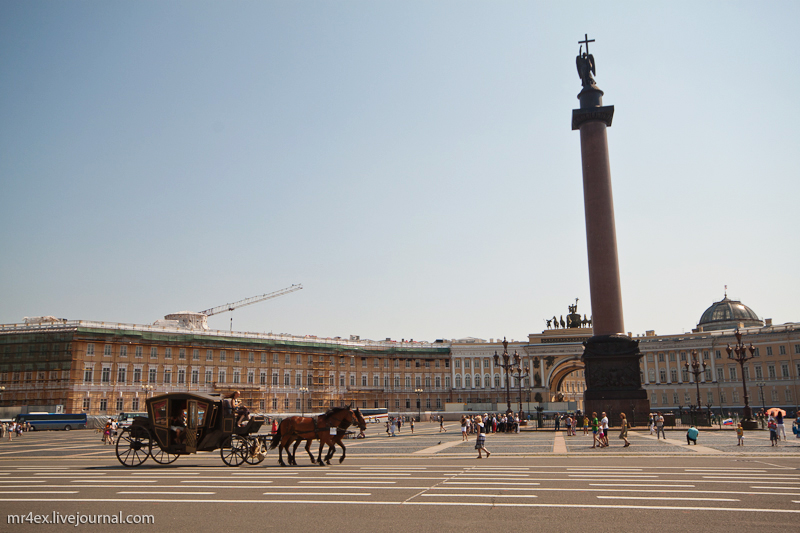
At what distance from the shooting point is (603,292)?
43.0 m

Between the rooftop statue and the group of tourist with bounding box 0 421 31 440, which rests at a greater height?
the rooftop statue

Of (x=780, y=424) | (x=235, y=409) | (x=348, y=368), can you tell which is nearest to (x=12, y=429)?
(x=235, y=409)

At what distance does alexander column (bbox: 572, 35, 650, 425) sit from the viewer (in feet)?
135

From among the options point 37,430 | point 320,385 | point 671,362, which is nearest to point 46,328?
point 37,430

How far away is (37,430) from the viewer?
6562cm

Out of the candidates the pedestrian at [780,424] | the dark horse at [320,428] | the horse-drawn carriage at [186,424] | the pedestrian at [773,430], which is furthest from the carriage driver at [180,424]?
the pedestrian at [780,424]

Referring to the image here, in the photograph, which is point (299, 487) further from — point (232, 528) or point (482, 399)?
point (482, 399)

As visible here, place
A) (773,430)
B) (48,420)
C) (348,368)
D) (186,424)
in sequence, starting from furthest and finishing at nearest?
1. (348,368)
2. (48,420)
3. (773,430)
4. (186,424)

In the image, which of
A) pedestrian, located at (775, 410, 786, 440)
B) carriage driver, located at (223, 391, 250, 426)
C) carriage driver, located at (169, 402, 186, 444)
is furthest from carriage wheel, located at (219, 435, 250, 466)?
pedestrian, located at (775, 410, 786, 440)

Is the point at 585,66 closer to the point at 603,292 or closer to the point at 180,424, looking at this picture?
the point at 603,292

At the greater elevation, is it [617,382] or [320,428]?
[617,382]

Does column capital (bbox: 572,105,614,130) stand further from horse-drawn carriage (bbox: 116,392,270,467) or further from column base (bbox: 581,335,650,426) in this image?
horse-drawn carriage (bbox: 116,392,270,467)

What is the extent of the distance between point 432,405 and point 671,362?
41.6 metres

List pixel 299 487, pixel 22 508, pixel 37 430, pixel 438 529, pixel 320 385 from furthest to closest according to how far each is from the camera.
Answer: pixel 320 385, pixel 37 430, pixel 299 487, pixel 22 508, pixel 438 529
